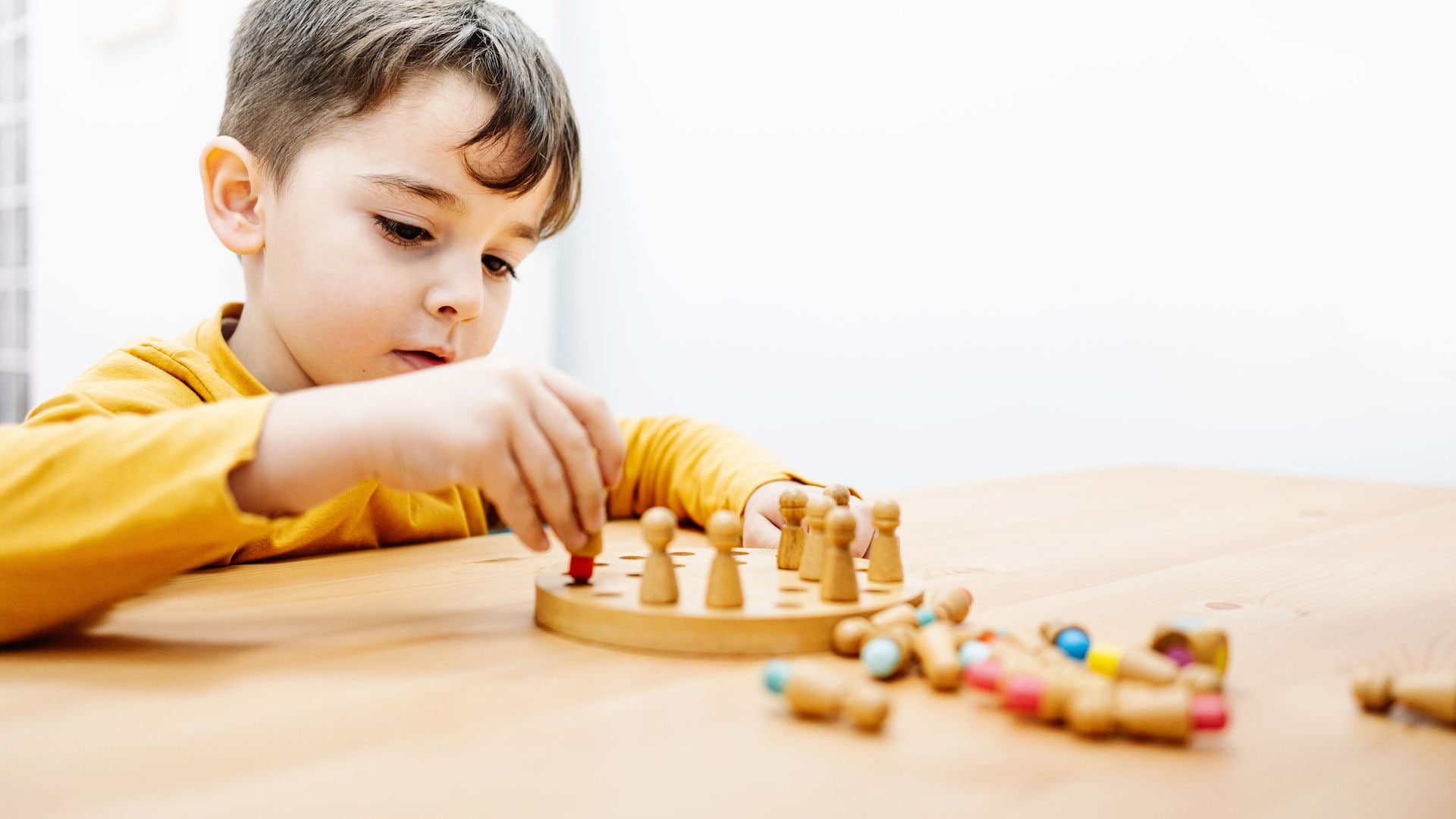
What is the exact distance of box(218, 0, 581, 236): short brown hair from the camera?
105 centimetres

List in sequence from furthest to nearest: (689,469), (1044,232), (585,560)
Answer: (1044,232), (689,469), (585,560)

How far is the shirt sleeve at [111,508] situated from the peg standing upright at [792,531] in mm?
315

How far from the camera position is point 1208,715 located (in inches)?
17.6

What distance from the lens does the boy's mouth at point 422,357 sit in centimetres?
105

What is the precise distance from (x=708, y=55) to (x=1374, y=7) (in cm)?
130

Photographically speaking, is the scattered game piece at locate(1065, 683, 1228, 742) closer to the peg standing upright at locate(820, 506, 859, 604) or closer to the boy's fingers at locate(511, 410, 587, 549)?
the peg standing upright at locate(820, 506, 859, 604)

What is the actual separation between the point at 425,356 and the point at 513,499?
46 centimetres

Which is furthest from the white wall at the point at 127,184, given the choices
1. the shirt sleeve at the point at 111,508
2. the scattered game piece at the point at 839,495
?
the shirt sleeve at the point at 111,508

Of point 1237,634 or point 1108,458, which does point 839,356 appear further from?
point 1237,634

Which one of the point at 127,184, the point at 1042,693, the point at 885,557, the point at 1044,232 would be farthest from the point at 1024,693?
the point at 127,184

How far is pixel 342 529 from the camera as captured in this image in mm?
1014

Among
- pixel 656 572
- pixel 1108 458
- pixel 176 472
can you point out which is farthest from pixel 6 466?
pixel 1108 458

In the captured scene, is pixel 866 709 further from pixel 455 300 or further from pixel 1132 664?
pixel 455 300

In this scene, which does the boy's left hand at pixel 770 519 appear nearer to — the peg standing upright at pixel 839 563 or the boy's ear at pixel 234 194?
the peg standing upright at pixel 839 563
